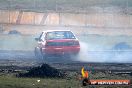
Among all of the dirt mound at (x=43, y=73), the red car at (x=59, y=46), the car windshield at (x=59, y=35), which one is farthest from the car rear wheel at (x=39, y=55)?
the dirt mound at (x=43, y=73)

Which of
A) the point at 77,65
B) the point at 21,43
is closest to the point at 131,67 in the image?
the point at 77,65

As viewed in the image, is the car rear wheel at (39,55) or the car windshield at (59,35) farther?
the car windshield at (59,35)

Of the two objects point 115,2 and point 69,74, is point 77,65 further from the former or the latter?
point 115,2

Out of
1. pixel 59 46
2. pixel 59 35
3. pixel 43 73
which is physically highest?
pixel 59 35

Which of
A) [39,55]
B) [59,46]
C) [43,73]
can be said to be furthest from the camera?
[39,55]

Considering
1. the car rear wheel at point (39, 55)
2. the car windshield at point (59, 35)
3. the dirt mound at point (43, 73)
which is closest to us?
the dirt mound at point (43, 73)

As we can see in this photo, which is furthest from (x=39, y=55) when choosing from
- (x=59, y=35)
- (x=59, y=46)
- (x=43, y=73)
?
(x=43, y=73)

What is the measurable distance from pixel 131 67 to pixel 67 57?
4.33 metres

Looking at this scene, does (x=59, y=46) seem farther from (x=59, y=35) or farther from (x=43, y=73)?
(x=43, y=73)

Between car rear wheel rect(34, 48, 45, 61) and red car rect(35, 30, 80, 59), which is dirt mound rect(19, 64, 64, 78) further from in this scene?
car rear wheel rect(34, 48, 45, 61)

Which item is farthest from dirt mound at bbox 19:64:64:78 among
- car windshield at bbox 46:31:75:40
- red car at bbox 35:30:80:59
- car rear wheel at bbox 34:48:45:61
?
car windshield at bbox 46:31:75:40

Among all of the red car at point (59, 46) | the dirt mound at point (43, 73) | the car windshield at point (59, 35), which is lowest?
the dirt mound at point (43, 73)

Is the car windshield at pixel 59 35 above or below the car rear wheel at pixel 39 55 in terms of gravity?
above

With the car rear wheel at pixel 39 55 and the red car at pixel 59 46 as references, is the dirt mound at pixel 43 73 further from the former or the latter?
the car rear wheel at pixel 39 55
